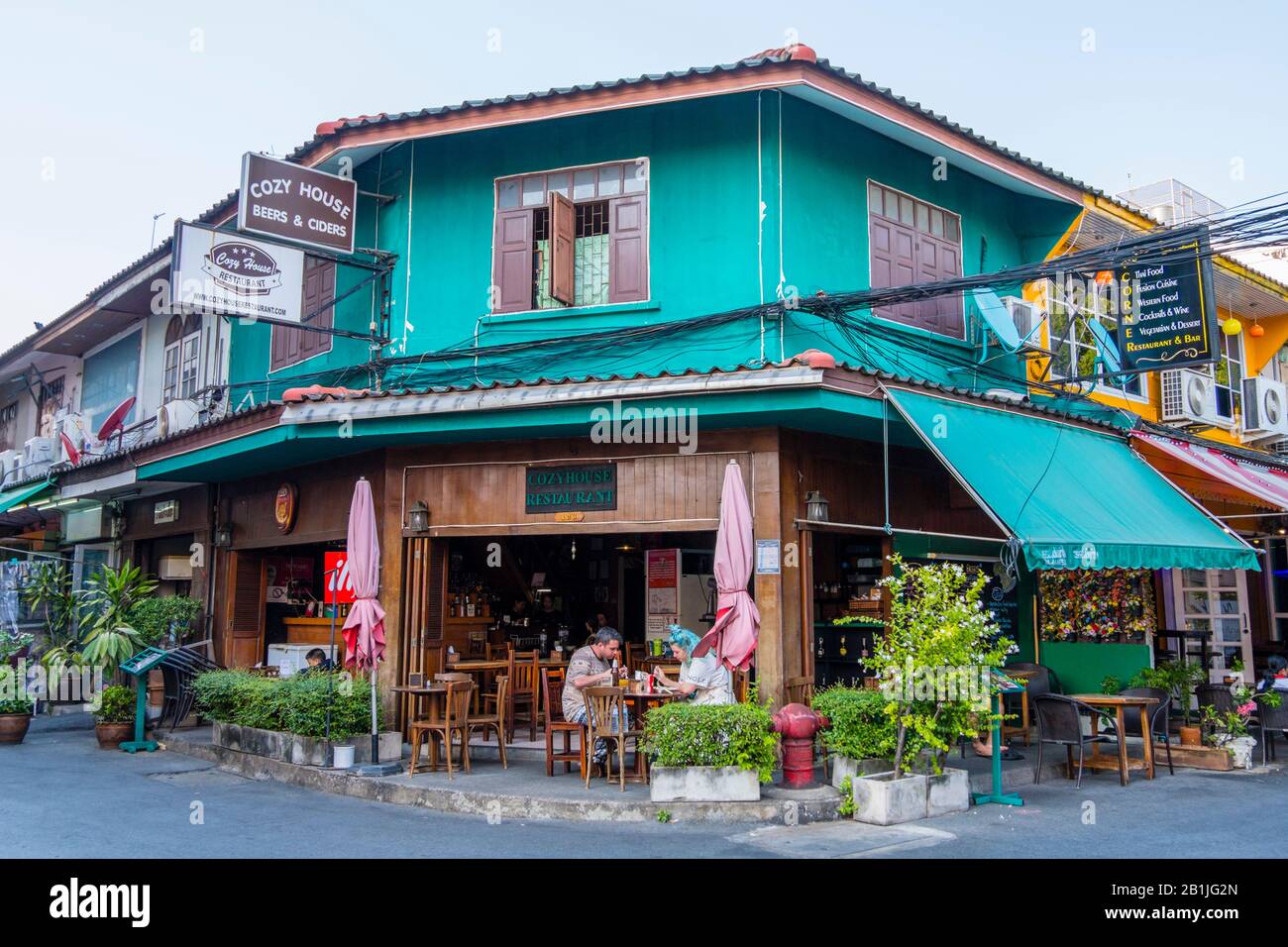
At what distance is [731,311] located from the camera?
448 inches

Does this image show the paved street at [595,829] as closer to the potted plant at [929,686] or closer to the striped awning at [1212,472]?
the potted plant at [929,686]

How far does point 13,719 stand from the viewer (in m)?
14.3

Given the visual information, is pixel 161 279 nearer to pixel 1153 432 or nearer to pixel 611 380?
pixel 611 380

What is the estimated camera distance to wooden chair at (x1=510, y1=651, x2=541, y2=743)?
494 inches

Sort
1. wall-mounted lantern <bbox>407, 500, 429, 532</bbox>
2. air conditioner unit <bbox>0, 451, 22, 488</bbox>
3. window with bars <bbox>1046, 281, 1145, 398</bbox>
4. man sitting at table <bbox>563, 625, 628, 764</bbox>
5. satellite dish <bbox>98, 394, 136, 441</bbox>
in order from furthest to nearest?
air conditioner unit <bbox>0, 451, 22, 488</bbox> → satellite dish <bbox>98, 394, 136, 441</bbox> → window with bars <bbox>1046, 281, 1145, 398</bbox> → wall-mounted lantern <bbox>407, 500, 429, 532</bbox> → man sitting at table <bbox>563, 625, 628, 764</bbox>

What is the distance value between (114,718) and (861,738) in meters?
10.1

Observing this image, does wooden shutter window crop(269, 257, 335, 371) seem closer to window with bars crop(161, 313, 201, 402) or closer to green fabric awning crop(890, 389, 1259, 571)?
window with bars crop(161, 313, 201, 402)

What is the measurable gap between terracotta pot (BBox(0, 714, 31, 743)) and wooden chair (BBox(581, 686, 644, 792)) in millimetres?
8939

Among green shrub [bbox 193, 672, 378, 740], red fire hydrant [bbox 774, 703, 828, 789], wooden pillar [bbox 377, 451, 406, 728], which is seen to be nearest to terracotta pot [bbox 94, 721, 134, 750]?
green shrub [bbox 193, 672, 378, 740]

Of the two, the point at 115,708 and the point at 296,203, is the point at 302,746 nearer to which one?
the point at 115,708

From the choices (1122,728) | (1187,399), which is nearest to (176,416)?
(1122,728)

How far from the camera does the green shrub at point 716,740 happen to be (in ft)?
29.4
